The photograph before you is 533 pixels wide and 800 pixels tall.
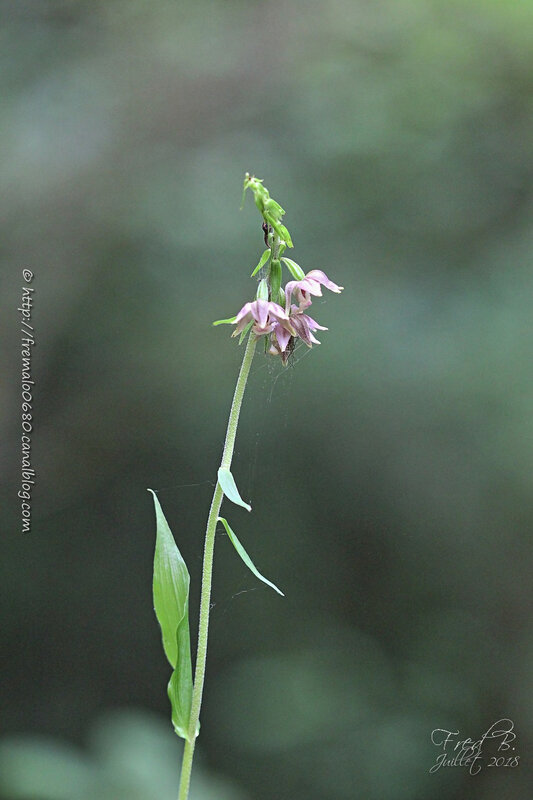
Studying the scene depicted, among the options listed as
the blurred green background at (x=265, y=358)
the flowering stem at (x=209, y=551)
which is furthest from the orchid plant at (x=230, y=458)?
the blurred green background at (x=265, y=358)

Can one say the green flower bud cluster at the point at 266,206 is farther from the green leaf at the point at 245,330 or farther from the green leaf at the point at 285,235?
the green leaf at the point at 245,330

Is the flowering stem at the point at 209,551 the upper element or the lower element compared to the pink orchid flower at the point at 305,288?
lower
